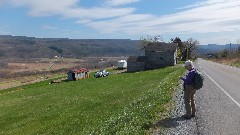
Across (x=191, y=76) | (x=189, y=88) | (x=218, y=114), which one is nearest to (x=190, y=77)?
(x=191, y=76)

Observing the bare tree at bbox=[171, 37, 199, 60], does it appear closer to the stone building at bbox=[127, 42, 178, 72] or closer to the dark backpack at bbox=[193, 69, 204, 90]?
the stone building at bbox=[127, 42, 178, 72]

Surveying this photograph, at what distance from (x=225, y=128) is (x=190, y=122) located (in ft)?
4.13

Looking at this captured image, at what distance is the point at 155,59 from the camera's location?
8906 centimetres

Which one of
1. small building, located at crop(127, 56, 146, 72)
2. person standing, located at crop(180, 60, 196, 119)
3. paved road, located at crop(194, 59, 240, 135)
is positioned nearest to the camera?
paved road, located at crop(194, 59, 240, 135)

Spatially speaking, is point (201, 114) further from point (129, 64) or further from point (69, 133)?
point (129, 64)

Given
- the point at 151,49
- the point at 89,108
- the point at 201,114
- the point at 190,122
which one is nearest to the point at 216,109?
the point at 201,114

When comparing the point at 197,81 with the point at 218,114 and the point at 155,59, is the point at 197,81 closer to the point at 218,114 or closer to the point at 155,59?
the point at 218,114

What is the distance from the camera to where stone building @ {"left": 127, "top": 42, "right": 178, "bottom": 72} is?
87.6 meters

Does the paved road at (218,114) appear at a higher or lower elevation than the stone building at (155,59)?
higher

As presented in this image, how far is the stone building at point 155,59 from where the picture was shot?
87562mm

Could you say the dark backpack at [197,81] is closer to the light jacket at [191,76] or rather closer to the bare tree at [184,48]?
the light jacket at [191,76]

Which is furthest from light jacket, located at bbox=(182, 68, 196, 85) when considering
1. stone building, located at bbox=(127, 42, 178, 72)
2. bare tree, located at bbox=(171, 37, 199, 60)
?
bare tree, located at bbox=(171, 37, 199, 60)

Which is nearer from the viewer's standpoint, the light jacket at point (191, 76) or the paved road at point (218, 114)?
the paved road at point (218, 114)

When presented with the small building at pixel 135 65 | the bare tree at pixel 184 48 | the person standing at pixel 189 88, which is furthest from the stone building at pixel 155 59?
the person standing at pixel 189 88
